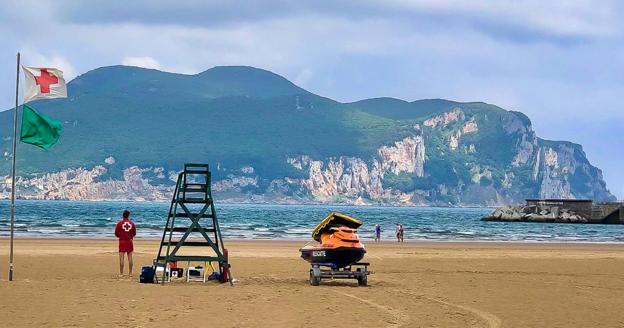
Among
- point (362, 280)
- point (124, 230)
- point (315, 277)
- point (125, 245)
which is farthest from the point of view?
point (125, 245)

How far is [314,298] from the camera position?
21.3 m

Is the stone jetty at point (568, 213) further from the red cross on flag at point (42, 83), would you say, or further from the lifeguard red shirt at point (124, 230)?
the red cross on flag at point (42, 83)

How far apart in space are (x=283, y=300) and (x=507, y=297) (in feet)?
17.4

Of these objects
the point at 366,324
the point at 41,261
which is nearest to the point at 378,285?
the point at 366,324

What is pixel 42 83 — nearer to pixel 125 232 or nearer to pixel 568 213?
pixel 125 232

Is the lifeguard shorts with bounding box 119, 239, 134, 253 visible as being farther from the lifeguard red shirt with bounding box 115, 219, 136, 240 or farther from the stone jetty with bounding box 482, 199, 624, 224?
the stone jetty with bounding box 482, 199, 624, 224

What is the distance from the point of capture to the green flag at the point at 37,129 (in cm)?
2349

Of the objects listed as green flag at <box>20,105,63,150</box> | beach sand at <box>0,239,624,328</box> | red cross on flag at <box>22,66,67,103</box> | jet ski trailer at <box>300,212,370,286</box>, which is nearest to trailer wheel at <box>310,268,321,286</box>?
jet ski trailer at <box>300,212,370,286</box>

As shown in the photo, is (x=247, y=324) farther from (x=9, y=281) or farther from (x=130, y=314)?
(x=9, y=281)

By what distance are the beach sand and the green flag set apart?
3.39 m

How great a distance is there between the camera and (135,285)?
2356cm

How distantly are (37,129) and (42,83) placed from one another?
110 cm

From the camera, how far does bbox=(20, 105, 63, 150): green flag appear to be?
23.5m

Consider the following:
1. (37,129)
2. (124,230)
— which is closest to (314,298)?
(124,230)
